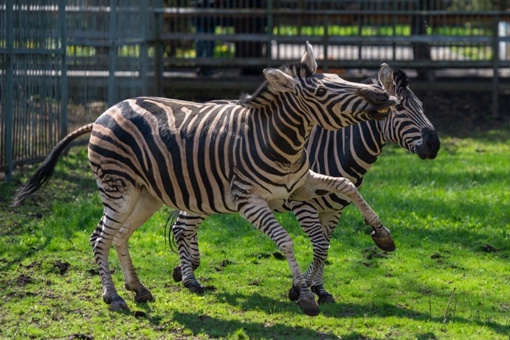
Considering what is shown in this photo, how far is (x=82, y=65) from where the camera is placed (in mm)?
13711

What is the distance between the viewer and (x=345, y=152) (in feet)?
25.2

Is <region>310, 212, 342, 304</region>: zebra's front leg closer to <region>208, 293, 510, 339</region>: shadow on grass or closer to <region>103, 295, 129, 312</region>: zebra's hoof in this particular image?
<region>208, 293, 510, 339</region>: shadow on grass

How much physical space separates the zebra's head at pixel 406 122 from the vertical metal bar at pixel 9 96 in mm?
5704

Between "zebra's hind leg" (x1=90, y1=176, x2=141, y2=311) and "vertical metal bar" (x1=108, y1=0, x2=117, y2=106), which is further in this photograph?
"vertical metal bar" (x1=108, y1=0, x2=117, y2=106)

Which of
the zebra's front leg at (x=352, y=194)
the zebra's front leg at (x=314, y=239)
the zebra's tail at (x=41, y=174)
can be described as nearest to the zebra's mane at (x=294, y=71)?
the zebra's front leg at (x=352, y=194)

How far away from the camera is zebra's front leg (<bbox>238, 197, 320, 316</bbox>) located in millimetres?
6336

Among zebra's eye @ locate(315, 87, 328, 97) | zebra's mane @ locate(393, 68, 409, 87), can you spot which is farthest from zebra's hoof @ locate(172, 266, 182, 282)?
zebra's mane @ locate(393, 68, 409, 87)

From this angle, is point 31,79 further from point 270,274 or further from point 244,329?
point 244,329

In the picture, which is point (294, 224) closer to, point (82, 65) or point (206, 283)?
point (206, 283)

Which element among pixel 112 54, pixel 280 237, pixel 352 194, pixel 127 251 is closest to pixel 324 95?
pixel 352 194

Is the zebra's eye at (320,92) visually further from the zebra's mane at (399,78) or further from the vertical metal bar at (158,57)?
the vertical metal bar at (158,57)

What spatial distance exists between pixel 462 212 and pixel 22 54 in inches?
233

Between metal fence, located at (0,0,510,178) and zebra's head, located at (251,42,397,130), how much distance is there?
18.9 feet

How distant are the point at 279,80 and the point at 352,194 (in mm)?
1014
